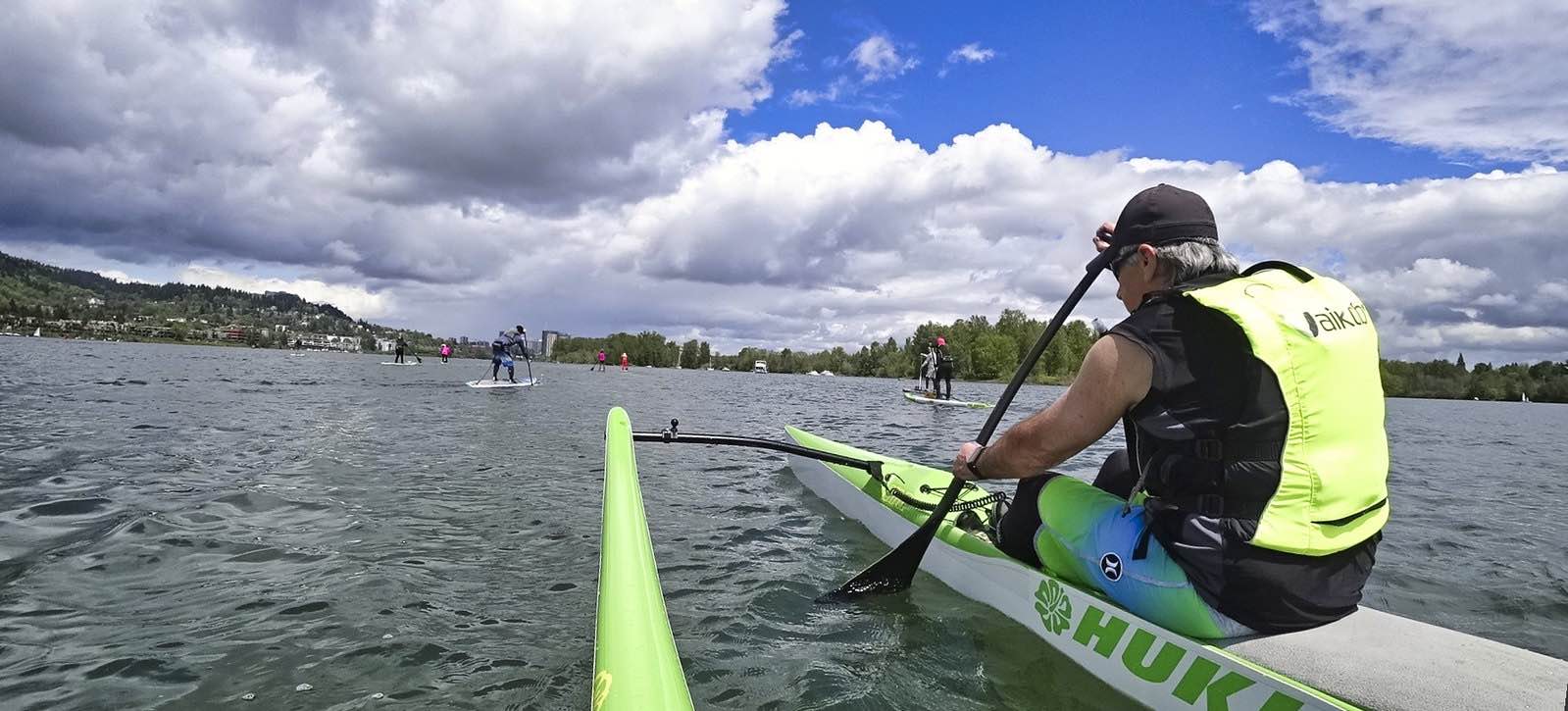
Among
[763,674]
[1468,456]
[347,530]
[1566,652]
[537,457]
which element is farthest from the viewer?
[1468,456]

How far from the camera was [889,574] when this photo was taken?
507 centimetres

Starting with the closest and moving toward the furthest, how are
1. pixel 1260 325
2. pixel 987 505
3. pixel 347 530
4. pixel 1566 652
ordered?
pixel 1260 325
pixel 1566 652
pixel 987 505
pixel 347 530

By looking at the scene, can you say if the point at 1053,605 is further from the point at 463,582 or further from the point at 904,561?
the point at 463,582

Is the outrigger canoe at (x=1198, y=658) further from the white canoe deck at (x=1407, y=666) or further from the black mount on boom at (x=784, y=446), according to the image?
the black mount on boom at (x=784, y=446)

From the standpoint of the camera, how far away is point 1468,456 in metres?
17.1

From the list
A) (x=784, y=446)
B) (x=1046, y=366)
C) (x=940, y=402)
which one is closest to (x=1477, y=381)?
(x=1046, y=366)

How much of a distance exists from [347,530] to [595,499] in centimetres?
242

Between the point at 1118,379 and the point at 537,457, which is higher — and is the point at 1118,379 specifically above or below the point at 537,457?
above

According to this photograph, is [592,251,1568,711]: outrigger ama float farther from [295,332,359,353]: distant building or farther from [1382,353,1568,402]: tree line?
[295,332,359,353]: distant building

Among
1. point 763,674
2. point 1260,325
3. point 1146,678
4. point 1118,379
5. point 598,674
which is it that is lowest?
point 763,674

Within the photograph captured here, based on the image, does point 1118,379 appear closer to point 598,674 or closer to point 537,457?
point 598,674

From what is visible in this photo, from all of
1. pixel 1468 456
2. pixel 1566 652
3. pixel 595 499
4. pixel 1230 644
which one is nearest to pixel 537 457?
pixel 595 499

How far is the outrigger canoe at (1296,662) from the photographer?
2.46m

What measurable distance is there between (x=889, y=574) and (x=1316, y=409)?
3063mm
